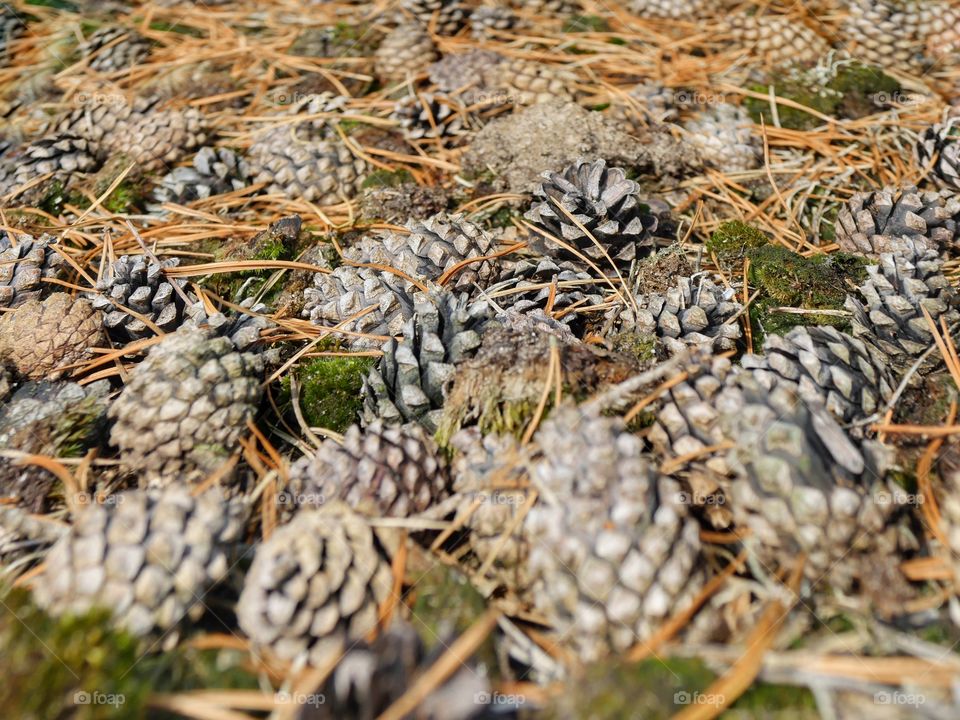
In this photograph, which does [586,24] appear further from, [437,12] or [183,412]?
[183,412]

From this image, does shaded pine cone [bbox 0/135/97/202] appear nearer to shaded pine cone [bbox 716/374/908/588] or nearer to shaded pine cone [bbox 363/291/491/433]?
shaded pine cone [bbox 363/291/491/433]

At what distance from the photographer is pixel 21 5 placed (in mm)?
4090

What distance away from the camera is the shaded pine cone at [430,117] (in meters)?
3.01

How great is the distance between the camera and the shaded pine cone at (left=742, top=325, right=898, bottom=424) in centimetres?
169

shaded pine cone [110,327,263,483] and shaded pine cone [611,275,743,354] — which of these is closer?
shaded pine cone [110,327,263,483]

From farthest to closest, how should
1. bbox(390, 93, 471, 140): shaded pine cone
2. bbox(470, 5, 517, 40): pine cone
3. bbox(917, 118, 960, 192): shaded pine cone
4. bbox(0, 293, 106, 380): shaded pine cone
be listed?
bbox(470, 5, 517, 40): pine cone → bbox(390, 93, 471, 140): shaded pine cone → bbox(917, 118, 960, 192): shaded pine cone → bbox(0, 293, 106, 380): shaded pine cone

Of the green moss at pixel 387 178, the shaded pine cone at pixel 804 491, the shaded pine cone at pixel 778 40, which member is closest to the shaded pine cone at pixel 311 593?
the shaded pine cone at pixel 804 491

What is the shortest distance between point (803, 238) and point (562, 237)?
91 cm

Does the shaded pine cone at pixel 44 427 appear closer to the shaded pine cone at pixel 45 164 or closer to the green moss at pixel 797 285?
the shaded pine cone at pixel 45 164

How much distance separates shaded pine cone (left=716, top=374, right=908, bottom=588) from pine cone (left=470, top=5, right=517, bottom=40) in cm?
279

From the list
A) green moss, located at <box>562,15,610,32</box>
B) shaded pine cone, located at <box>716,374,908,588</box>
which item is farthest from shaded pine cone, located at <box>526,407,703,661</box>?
green moss, located at <box>562,15,610,32</box>

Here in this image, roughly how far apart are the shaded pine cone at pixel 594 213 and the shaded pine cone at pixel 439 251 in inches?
9.2

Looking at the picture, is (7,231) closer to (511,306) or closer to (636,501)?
(511,306)

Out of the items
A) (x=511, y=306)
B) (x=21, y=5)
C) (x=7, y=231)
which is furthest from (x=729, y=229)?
(x=21, y=5)
